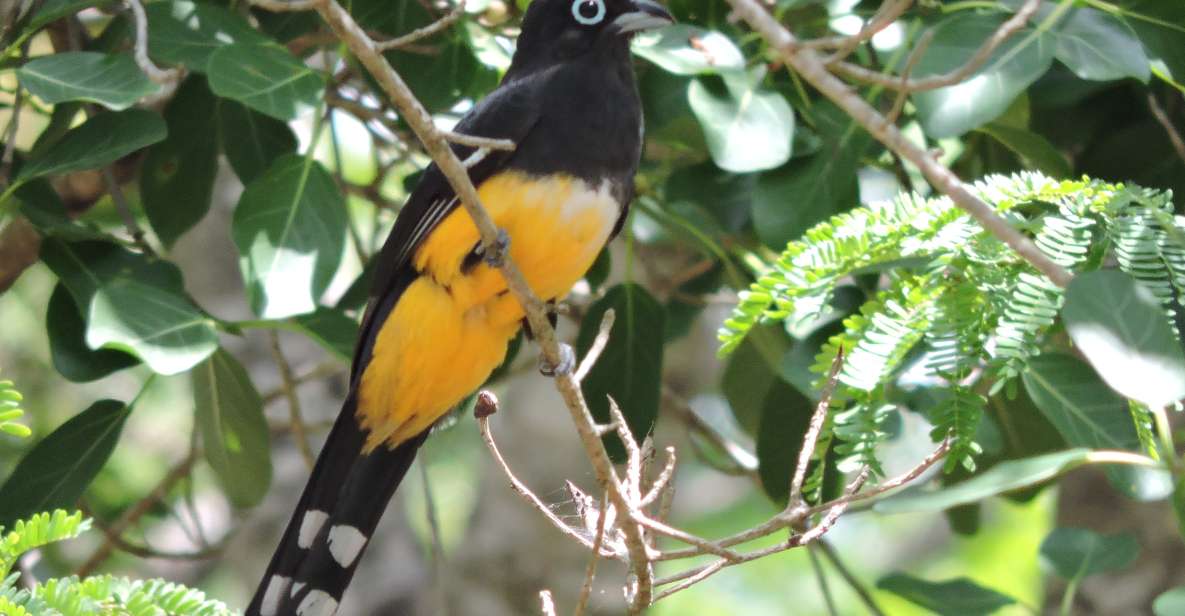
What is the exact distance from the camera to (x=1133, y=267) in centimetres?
237

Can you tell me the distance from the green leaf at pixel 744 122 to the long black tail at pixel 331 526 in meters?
1.17

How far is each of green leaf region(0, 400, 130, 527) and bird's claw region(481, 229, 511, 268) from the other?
1.08 meters

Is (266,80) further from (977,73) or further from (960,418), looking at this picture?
(960,418)

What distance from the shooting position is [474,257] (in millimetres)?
3510

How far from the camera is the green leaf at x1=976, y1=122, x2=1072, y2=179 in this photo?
3504 mm

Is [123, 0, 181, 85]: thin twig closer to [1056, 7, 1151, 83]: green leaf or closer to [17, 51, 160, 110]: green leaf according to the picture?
[17, 51, 160, 110]: green leaf

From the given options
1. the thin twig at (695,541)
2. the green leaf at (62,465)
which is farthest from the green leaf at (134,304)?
the thin twig at (695,541)

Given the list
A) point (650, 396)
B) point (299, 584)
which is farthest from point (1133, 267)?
point (299, 584)

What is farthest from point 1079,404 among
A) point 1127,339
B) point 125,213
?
point 125,213

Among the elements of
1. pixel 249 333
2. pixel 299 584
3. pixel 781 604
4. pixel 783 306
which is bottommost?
pixel 781 604

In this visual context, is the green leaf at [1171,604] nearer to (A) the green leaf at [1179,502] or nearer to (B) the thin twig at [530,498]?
(A) the green leaf at [1179,502]

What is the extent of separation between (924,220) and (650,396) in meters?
1.42

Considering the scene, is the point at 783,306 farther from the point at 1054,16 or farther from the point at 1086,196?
the point at 1054,16

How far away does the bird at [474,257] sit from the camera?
11.2 feet
